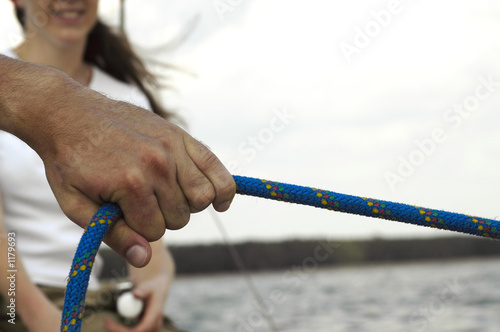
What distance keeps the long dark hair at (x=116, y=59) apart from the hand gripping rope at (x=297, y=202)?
1471 mm

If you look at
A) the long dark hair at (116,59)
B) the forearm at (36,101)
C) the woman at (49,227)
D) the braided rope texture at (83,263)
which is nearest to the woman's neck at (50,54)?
the woman at (49,227)

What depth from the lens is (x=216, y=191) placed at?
104 centimetres

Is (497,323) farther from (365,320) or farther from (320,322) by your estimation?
(320,322)

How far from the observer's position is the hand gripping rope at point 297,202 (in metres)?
1.02

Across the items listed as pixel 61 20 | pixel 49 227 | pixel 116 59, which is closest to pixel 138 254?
pixel 49 227

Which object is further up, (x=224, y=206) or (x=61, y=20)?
(x=224, y=206)

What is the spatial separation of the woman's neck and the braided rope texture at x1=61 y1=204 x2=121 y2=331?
1.30m

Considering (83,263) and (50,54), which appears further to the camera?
(50,54)

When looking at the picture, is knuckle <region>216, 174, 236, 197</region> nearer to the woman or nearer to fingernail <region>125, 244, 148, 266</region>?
fingernail <region>125, 244, 148, 266</region>

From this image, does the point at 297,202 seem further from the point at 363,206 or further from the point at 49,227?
the point at 49,227

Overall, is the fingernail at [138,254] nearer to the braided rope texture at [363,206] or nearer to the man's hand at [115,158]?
the man's hand at [115,158]

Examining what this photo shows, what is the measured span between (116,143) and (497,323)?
6.23 metres

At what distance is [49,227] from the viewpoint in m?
2.05

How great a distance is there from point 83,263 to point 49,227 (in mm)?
1051
